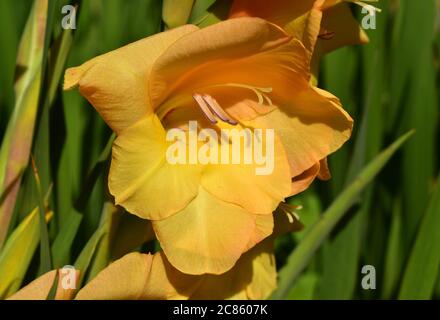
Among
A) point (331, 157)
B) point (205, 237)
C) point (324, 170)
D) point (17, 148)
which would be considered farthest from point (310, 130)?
point (331, 157)

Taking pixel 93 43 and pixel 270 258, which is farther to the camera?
pixel 93 43

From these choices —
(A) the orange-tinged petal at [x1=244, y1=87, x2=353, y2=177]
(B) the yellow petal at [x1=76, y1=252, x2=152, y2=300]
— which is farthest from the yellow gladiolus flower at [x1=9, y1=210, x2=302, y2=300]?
(A) the orange-tinged petal at [x1=244, y1=87, x2=353, y2=177]

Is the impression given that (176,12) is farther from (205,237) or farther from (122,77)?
(205,237)

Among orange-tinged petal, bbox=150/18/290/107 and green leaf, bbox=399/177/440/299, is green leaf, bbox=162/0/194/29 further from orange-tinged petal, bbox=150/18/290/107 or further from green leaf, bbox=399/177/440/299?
green leaf, bbox=399/177/440/299

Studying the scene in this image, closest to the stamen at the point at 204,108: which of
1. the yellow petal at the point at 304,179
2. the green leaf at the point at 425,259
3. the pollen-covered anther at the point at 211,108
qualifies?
the pollen-covered anther at the point at 211,108

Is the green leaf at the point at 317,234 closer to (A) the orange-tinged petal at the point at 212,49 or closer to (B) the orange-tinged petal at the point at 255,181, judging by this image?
(B) the orange-tinged petal at the point at 255,181
